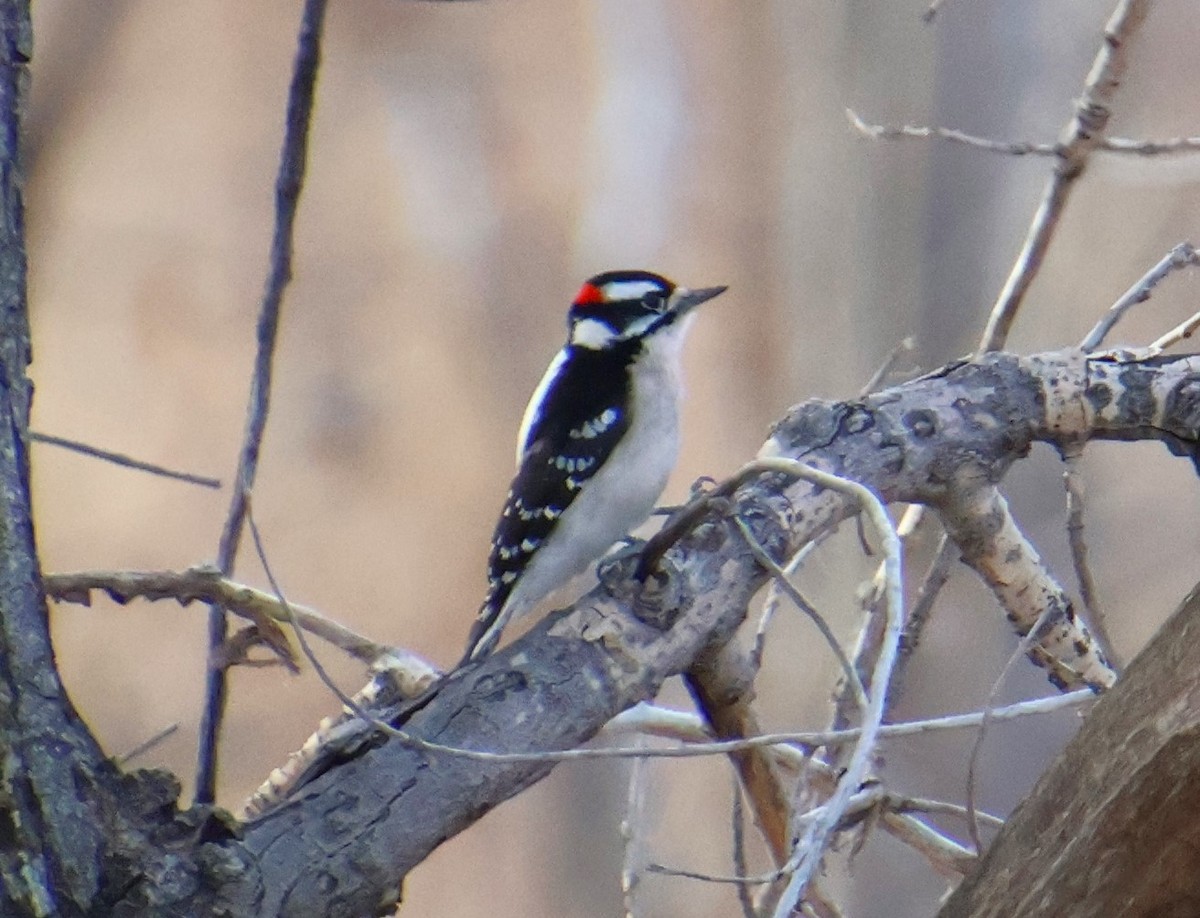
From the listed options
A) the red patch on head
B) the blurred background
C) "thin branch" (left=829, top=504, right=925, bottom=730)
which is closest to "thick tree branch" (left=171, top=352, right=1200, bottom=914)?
"thin branch" (left=829, top=504, right=925, bottom=730)

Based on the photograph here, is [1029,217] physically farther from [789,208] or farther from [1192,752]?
[1192,752]

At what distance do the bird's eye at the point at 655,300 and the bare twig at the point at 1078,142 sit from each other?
1.85ft

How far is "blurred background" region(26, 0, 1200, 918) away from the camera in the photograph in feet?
15.0

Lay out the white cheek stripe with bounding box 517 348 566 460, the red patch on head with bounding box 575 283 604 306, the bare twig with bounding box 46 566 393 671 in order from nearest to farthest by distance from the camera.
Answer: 1. the bare twig with bounding box 46 566 393 671
2. the white cheek stripe with bounding box 517 348 566 460
3. the red patch on head with bounding box 575 283 604 306

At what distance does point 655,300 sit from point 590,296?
12 centimetres

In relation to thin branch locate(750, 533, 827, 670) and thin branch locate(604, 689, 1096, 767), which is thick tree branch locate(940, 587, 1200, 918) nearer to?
thin branch locate(604, 689, 1096, 767)

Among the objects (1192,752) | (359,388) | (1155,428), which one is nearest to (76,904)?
(1192,752)

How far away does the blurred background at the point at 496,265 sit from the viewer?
15.0 feet

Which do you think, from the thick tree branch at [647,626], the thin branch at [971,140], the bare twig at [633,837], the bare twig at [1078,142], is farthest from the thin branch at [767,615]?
the thin branch at [971,140]

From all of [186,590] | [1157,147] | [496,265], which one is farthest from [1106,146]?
[496,265]

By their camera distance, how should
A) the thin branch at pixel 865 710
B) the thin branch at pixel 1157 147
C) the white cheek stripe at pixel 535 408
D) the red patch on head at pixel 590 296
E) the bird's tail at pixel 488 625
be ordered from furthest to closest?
the red patch on head at pixel 590 296, the white cheek stripe at pixel 535 408, the bird's tail at pixel 488 625, the thin branch at pixel 1157 147, the thin branch at pixel 865 710

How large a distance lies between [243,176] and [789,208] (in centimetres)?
185

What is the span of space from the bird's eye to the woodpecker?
0.10 ft

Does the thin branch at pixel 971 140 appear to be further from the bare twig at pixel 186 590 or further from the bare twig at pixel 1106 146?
the bare twig at pixel 186 590
